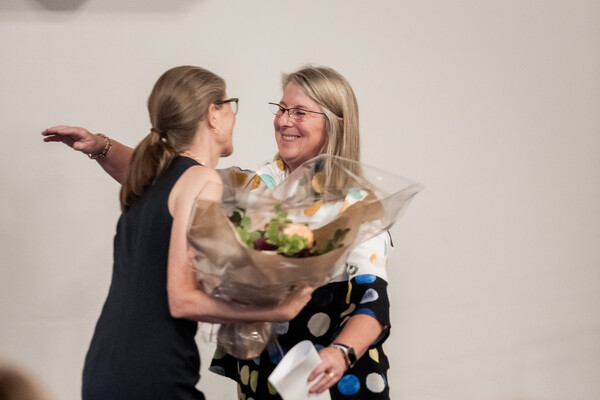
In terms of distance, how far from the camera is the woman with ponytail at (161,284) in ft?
5.38

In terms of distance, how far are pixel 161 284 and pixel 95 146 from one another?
0.92 metres

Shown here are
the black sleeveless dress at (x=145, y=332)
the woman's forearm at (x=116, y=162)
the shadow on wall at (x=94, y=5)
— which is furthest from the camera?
the shadow on wall at (x=94, y=5)

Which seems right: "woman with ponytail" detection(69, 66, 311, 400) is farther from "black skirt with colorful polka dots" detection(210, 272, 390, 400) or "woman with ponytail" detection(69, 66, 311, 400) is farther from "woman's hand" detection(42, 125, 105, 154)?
"woman's hand" detection(42, 125, 105, 154)

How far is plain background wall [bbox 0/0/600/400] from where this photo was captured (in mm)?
3062

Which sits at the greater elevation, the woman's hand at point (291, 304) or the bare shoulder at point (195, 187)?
the bare shoulder at point (195, 187)

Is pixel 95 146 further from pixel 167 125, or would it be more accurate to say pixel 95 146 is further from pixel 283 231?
pixel 283 231

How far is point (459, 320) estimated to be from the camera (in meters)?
3.25

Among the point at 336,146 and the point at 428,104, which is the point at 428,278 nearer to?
the point at 428,104

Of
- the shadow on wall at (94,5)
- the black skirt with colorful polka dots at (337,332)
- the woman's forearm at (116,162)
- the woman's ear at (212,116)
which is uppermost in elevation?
the shadow on wall at (94,5)

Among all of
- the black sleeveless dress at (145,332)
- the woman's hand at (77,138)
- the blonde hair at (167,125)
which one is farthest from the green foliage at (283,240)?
the woman's hand at (77,138)

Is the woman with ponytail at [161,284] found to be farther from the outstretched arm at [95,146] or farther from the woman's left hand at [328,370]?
the outstretched arm at [95,146]

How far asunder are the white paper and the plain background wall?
146cm

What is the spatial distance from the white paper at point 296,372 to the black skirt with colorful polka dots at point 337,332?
0.25 meters

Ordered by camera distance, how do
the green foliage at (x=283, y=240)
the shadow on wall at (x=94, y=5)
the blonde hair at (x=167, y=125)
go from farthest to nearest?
the shadow on wall at (x=94, y=5)
the blonde hair at (x=167, y=125)
the green foliage at (x=283, y=240)
